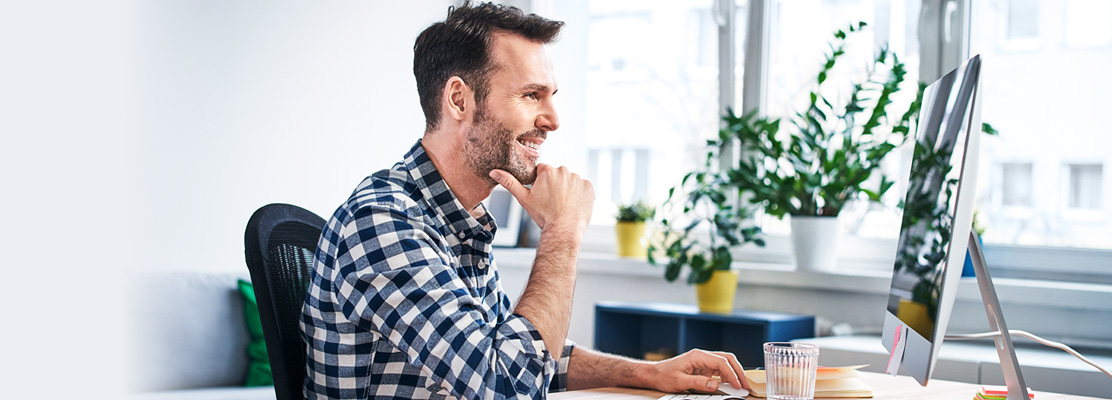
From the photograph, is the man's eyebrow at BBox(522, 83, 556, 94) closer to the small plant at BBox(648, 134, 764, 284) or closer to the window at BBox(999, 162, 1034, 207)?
the small plant at BBox(648, 134, 764, 284)

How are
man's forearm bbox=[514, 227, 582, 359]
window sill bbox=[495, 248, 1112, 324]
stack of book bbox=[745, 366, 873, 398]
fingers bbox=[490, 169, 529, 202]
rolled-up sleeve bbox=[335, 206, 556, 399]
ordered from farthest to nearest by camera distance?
window sill bbox=[495, 248, 1112, 324] → fingers bbox=[490, 169, 529, 202] → stack of book bbox=[745, 366, 873, 398] → man's forearm bbox=[514, 227, 582, 359] → rolled-up sleeve bbox=[335, 206, 556, 399]

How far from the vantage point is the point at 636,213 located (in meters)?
3.46

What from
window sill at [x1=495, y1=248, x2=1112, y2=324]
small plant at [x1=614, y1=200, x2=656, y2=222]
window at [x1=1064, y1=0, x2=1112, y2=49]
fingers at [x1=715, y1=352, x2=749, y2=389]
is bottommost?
fingers at [x1=715, y1=352, x2=749, y2=389]

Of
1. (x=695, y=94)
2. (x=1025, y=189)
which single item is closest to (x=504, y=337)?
(x=1025, y=189)

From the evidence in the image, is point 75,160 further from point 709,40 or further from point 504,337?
point 709,40

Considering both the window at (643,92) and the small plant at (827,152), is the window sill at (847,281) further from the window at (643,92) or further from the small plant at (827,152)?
the window at (643,92)

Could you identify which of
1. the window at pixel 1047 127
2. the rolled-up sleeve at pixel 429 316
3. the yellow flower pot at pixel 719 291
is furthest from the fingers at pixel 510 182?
the window at pixel 1047 127

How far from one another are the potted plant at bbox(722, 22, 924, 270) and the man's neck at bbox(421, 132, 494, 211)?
60.9 inches

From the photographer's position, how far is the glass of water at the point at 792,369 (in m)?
1.24

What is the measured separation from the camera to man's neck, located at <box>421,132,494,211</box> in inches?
56.9

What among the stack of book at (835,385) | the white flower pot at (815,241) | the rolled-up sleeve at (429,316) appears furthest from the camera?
the white flower pot at (815,241)

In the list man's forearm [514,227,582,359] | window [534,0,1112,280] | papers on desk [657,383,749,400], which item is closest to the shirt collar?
man's forearm [514,227,582,359]

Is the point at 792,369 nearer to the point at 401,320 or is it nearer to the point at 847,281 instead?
the point at 401,320

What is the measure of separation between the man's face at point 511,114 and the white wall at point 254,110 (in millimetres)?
1810
